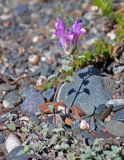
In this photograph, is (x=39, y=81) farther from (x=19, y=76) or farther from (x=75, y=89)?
(x=75, y=89)

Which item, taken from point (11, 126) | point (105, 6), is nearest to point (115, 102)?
point (11, 126)

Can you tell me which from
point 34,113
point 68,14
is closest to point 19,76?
point 34,113

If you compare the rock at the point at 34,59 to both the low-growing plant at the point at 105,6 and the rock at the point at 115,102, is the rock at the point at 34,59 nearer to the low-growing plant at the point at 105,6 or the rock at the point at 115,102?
the low-growing plant at the point at 105,6

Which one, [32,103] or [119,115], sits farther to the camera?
[32,103]

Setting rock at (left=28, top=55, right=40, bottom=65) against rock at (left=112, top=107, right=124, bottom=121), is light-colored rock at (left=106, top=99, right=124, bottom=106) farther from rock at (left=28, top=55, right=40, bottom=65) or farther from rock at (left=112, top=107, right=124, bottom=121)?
rock at (left=28, top=55, right=40, bottom=65)

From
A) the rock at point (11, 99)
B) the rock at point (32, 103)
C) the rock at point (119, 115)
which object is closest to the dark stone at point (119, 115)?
Result: the rock at point (119, 115)

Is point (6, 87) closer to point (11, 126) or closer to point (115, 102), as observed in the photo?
point (11, 126)
